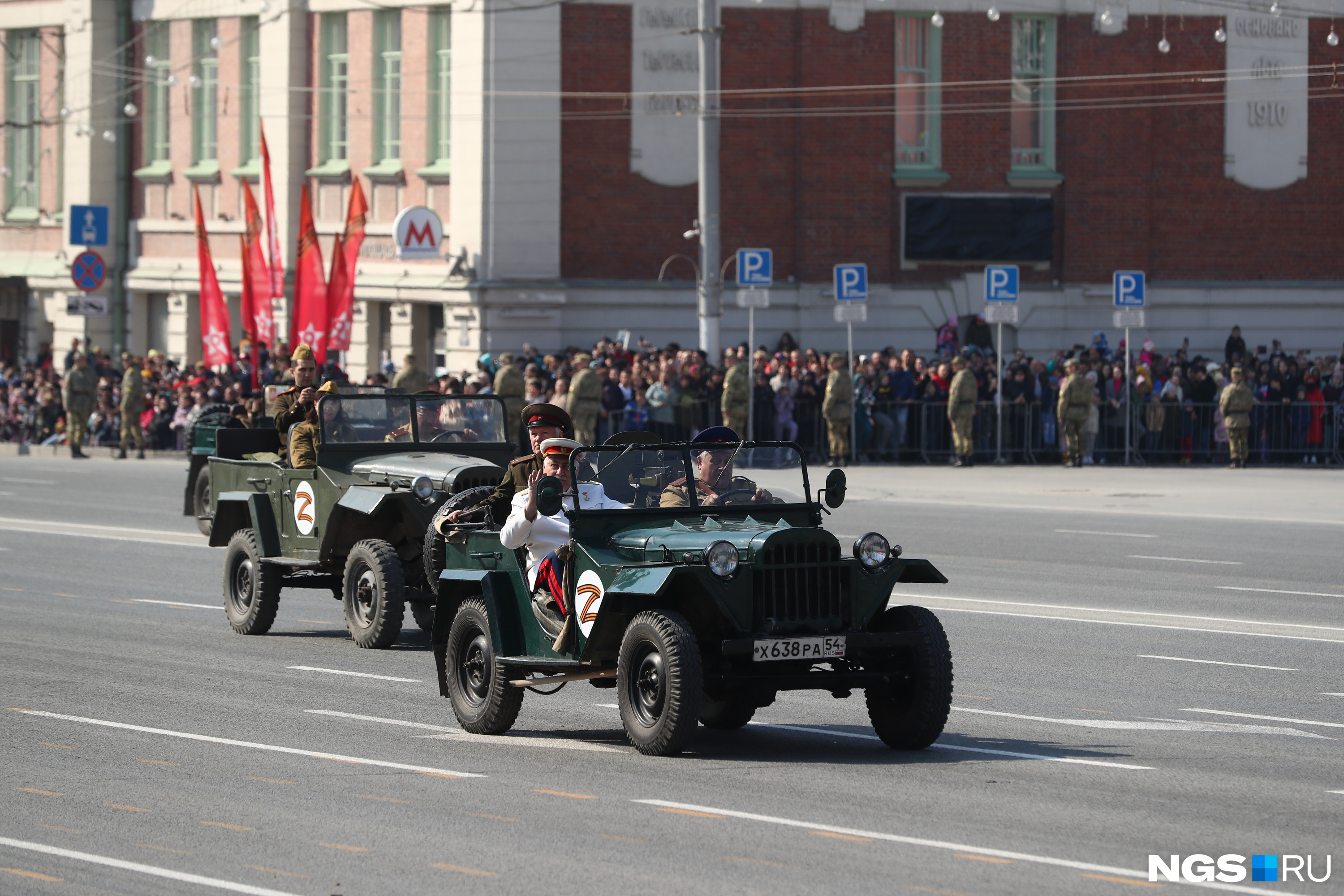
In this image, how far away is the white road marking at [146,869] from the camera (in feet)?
24.1

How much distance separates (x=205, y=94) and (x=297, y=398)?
29878mm

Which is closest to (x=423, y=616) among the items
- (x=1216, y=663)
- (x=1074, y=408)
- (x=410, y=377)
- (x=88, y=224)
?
(x=1216, y=663)

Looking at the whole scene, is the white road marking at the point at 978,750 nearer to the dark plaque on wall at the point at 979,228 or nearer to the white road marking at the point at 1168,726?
the white road marking at the point at 1168,726

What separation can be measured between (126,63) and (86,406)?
1221 centimetres

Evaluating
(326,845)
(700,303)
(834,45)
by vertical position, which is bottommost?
(326,845)

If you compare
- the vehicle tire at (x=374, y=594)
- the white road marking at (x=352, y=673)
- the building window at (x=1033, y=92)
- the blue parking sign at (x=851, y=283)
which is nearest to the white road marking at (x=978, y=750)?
the white road marking at (x=352, y=673)

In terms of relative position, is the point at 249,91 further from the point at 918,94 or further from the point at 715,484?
the point at 715,484

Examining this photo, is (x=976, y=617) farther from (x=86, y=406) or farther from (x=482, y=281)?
(x=86, y=406)

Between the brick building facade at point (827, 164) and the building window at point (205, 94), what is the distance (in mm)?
2786

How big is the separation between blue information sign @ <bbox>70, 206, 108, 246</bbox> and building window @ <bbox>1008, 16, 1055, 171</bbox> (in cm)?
1807

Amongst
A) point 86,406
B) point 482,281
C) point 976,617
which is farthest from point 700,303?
point 976,617

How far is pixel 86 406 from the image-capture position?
37656 mm

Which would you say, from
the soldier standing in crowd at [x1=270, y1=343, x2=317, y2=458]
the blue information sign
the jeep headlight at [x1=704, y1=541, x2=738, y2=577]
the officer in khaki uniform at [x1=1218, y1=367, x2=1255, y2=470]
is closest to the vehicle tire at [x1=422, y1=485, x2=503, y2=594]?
the jeep headlight at [x1=704, y1=541, x2=738, y2=577]

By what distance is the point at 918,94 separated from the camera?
38.6 meters
